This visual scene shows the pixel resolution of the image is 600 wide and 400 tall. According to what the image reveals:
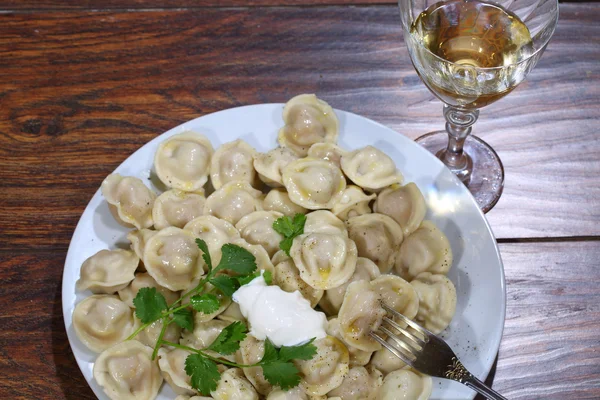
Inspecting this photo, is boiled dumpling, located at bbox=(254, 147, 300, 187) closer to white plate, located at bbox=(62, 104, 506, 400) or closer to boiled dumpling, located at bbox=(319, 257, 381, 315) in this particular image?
white plate, located at bbox=(62, 104, 506, 400)

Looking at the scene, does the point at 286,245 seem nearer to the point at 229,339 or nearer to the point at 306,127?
the point at 229,339

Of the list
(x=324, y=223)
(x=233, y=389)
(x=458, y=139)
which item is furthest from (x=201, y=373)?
(x=458, y=139)

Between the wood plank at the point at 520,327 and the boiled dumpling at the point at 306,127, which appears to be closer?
the wood plank at the point at 520,327

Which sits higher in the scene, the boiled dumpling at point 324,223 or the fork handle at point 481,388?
the boiled dumpling at point 324,223

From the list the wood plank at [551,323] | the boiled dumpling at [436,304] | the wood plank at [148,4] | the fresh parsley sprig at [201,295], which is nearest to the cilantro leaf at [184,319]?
the fresh parsley sprig at [201,295]

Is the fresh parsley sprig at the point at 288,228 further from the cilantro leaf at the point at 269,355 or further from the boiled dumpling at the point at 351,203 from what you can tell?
the cilantro leaf at the point at 269,355

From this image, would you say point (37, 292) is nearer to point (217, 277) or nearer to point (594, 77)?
point (217, 277)
